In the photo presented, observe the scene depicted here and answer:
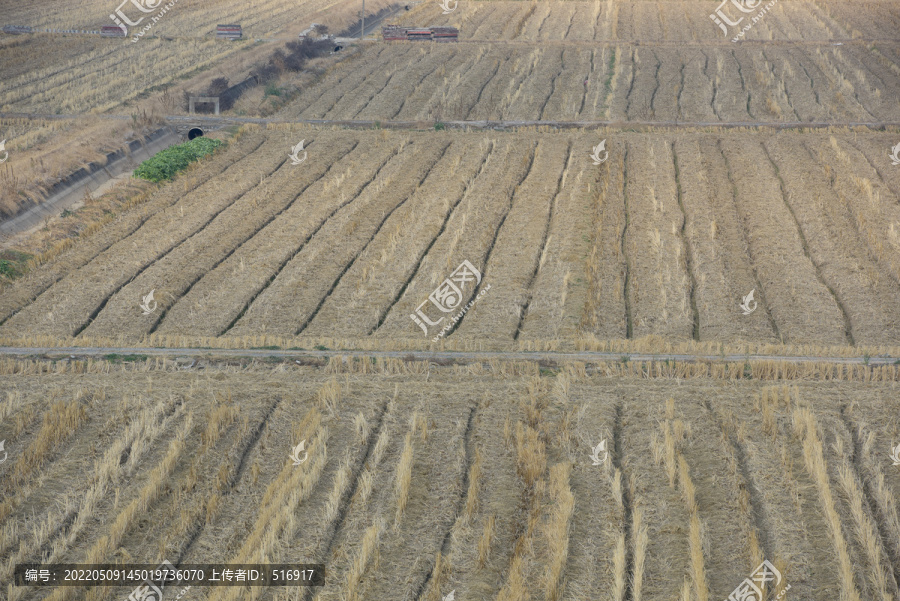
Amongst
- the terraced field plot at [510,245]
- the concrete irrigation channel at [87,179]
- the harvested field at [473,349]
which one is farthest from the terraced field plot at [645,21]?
the concrete irrigation channel at [87,179]

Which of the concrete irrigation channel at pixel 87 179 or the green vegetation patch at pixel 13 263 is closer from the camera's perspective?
the green vegetation patch at pixel 13 263

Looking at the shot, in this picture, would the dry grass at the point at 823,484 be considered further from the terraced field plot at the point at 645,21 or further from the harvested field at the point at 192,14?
the harvested field at the point at 192,14

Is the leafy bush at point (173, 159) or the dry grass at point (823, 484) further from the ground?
the dry grass at point (823, 484)

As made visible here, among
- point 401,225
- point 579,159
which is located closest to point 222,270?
point 401,225

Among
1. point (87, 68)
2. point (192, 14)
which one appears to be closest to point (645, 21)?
point (192, 14)

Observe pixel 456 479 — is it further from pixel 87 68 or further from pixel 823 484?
pixel 87 68
